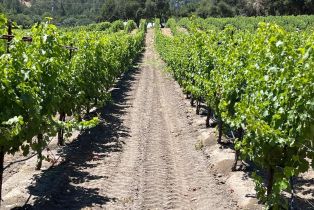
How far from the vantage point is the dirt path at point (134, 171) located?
824cm

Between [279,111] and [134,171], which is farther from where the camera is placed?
[134,171]

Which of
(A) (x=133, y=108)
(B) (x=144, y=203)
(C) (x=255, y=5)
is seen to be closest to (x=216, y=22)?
(C) (x=255, y=5)

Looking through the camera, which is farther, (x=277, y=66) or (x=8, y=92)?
(x=277, y=66)

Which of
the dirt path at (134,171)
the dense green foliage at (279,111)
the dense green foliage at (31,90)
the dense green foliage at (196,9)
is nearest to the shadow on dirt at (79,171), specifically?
the dirt path at (134,171)

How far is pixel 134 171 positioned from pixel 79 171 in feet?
4.20

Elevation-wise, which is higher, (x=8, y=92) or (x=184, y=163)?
(x=8, y=92)

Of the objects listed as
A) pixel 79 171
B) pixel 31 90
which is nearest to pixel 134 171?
pixel 79 171

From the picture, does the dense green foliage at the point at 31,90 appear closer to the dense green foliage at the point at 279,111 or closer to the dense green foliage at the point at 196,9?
the dense green foliage at the point at 279,111

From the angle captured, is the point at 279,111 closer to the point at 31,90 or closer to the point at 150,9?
the point at 31,90

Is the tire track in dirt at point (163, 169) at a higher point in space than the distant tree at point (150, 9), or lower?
lower

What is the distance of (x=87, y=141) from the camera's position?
485 inches

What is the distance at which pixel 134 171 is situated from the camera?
1003cm

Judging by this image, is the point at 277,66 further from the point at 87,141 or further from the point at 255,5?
the point at 255,5

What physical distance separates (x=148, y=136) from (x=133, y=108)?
456cm
